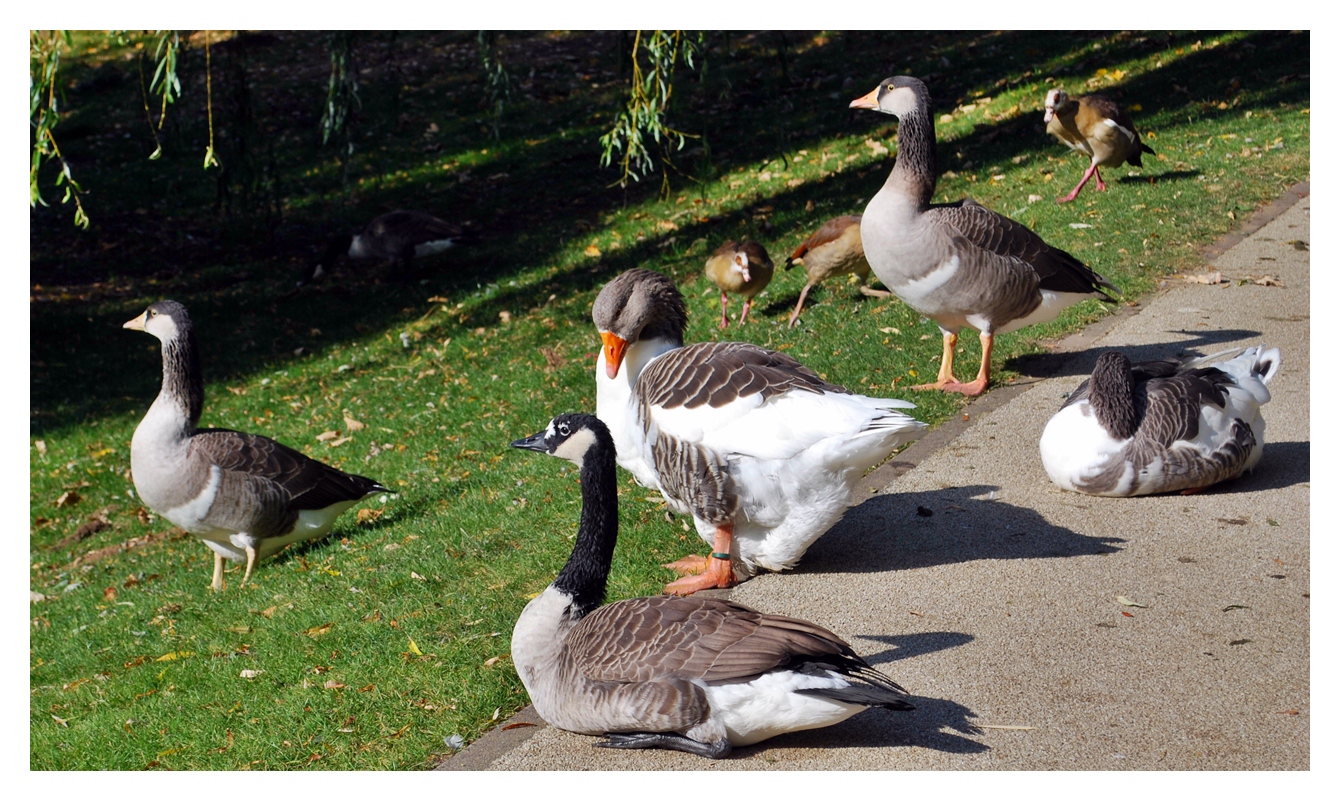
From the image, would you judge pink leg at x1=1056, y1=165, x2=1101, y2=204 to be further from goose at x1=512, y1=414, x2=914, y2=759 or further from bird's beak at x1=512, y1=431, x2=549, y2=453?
goose at x1=512, y1=414, x2=914, y2=759

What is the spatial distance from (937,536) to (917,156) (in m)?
2.93

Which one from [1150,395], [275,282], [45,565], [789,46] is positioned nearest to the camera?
[1150,395]

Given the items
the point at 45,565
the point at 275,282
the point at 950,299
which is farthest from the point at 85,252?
the point at 950,299

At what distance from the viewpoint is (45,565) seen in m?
9.12

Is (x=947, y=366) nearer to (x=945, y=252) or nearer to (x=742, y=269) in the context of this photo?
(x=945, y=252)

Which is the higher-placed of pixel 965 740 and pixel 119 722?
pixel 965 740

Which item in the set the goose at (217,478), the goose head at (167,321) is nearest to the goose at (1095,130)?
the goose at (217,478)

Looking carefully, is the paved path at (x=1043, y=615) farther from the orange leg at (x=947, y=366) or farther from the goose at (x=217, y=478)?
the goose at (x=217, y=478)

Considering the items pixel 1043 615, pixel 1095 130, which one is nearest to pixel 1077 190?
pixel 1095 130

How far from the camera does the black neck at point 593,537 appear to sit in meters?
4.33

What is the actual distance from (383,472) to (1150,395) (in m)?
6.17

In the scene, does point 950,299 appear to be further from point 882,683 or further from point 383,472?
point 383,472

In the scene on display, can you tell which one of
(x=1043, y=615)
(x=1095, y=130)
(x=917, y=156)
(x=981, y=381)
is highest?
(x=917, y=156)

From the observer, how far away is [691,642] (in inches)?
152
